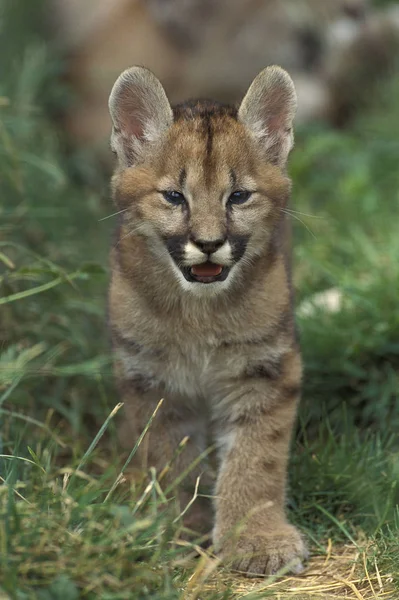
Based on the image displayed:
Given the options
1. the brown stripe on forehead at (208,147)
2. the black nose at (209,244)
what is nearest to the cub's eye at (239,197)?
the brown stripe on forehead at (208,147)

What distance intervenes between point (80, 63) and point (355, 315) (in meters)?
5.21

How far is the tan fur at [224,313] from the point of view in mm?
4375

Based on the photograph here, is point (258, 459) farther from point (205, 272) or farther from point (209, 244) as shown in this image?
point (209, 244)

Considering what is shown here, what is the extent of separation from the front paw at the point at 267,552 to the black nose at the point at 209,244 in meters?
1.38

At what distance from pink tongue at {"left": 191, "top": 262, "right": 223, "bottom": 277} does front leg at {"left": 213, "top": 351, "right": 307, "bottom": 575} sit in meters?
0.62

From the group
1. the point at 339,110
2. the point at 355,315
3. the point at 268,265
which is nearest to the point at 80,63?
the point at 339,110

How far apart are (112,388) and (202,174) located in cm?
223

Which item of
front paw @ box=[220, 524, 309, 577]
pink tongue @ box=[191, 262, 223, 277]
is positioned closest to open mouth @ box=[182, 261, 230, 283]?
pink tongue @ box=[191, 262, 223, 277]

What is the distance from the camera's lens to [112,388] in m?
6.05

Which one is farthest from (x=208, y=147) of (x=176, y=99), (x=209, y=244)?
(x=176, y=99)

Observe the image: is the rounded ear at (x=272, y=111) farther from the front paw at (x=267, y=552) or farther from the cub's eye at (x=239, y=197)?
the front paw at (x=267, y=552)

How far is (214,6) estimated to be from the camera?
10070 millimetres

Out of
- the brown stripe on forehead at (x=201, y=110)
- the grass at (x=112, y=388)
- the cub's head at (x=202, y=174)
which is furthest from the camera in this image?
the brown stripe on forehead at (x=201, y=110)

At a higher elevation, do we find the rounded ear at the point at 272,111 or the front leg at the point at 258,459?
the rounded ear at the point at 272,111
